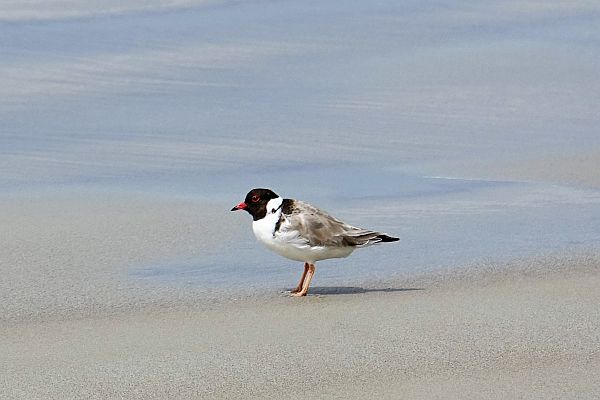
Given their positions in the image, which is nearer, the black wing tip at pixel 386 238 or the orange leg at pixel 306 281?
the orange leg at pixel 306 281

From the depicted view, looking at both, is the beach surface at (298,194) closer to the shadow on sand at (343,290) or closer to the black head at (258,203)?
the shadow on sand at (343,290)

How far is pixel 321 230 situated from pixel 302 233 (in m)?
0.11

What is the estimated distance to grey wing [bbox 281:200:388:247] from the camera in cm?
754

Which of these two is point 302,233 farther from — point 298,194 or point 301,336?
point 298,194

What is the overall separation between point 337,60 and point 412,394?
294 inches

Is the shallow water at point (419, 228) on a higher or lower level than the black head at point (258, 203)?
lower

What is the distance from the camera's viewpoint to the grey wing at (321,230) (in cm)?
754

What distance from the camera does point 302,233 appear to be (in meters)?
7.53

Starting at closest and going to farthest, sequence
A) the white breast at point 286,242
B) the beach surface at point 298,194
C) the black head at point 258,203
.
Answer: the beach surface at point 298,194
the white breast at point 286,242
the black head at point 258,203

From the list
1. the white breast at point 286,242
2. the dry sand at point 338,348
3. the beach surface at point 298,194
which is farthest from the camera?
the white breast at point 286,242

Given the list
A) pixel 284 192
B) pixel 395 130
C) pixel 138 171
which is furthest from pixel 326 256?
pixel 395 130

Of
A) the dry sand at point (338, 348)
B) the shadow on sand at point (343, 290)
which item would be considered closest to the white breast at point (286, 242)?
the shadow on sand at point (343, 290)

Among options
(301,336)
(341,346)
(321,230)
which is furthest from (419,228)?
(341,346)

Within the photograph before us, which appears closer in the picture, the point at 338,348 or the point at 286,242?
the point at 338,348
